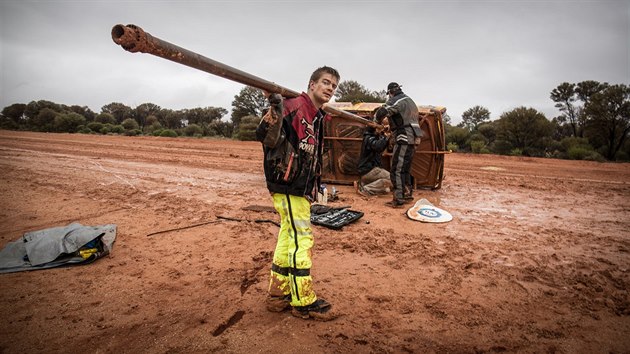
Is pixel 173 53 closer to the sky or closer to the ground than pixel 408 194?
closer to the sky

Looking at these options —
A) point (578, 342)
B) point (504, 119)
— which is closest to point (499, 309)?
point (578, 342)

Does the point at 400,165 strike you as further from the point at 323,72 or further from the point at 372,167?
the point at 323,72

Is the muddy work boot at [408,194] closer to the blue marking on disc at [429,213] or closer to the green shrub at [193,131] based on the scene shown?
the blue marking on disc at [429,213]

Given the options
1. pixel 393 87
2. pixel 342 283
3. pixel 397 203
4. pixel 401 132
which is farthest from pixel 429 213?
pixel 342 283

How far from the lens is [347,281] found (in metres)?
3.32

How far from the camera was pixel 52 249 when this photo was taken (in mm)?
3705

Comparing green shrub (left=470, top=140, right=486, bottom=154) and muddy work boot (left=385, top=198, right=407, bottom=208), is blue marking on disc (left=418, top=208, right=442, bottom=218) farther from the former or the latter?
green shrub (left=470, top=140, right=486, bottom=154)

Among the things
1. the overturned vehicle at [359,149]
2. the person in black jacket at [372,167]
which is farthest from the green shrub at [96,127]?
the person in black jacket at [372,167]

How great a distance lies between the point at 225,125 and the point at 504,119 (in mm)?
31084

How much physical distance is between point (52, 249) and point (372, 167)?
6195mm

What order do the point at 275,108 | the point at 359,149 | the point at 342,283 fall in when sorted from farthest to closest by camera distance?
the point at 359,149 → the point at 342,283 → the point at 275,108

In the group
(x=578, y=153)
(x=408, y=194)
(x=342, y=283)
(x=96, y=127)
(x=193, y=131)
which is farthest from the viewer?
(x=96, y=127)

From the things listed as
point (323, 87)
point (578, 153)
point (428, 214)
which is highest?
point (323, 87)

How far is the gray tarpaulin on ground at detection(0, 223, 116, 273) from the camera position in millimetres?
3546
